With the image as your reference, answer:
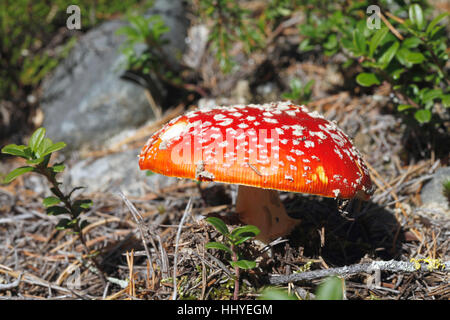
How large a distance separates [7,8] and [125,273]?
398 centimetres

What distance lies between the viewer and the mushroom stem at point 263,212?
2.37 metres

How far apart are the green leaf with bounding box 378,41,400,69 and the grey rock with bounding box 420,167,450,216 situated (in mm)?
1018

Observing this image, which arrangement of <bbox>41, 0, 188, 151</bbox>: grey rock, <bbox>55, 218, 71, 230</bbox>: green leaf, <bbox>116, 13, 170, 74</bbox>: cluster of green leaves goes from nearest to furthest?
<bbox>55, 218, 71, 230</bbox>: green leaf
<bbox>116, 13, 170, 74</bbox>: cluster of green leaves
<bbox>41, 0, 188, 151</bbox>: grey rock

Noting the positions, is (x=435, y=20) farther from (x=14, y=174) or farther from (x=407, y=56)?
(x=14, y=174)

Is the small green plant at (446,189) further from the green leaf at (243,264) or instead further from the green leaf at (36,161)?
the green leaf at (36,161)

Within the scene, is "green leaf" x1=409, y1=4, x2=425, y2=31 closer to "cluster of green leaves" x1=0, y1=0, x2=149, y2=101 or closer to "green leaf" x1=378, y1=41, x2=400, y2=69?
"green leaf" x1=378, y1=41, x2=400, y2=69

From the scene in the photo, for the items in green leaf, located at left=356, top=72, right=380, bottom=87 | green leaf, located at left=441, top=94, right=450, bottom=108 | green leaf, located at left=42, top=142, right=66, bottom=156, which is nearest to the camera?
green leaf, located at left=42, top=142, right=66, bottom=156

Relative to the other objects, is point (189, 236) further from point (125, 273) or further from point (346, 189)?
point (346, 189)

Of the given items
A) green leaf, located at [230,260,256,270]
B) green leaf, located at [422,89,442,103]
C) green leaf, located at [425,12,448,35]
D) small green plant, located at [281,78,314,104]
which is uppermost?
green leaf, located at [425,12,448,35]

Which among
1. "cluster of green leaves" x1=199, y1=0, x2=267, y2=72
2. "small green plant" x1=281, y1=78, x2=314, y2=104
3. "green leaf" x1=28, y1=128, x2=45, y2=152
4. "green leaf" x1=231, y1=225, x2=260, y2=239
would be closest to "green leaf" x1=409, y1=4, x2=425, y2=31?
"small green plant" x1=281, y1=78, x2=314, y2=104

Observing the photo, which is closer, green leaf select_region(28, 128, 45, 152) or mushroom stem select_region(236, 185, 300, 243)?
green leaf select_region(28, 128, 45, 152)

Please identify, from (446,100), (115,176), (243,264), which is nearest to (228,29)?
(115,176)

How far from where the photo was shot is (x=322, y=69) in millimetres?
4129

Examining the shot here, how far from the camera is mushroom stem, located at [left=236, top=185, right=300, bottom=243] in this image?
2.37 metres
